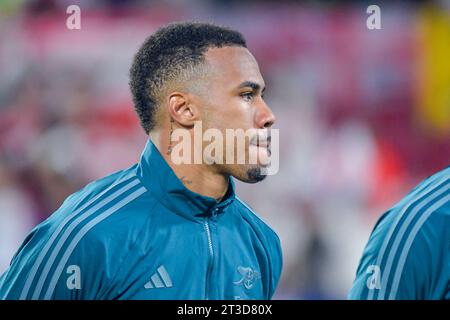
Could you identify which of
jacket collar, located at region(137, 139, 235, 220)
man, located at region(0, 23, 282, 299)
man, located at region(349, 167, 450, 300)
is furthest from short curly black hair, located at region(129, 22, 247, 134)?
man, located at region(349, 167, 450, 300)

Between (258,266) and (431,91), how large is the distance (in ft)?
8.19

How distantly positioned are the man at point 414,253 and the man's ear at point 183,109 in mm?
662

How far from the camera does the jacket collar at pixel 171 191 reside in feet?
7.91

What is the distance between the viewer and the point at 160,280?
2.33 m

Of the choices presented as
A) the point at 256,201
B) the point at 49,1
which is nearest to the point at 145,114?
the point at 256,201

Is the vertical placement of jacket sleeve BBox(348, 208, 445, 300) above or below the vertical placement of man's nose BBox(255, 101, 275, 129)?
below

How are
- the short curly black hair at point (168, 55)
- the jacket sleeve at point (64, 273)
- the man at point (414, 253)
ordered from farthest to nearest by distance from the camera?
the short curly black hair at point (168, 55) < the man at point (414, 253) < the jacket sleeve at point (64, 273)

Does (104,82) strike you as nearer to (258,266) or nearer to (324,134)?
(324,134)

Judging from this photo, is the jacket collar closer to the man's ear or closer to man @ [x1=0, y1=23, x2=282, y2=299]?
man @ [x1=0, y1=23, x2=282, y2=299]

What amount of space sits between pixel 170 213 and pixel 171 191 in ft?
0.22

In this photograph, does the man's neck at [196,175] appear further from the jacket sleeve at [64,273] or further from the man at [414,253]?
the man at [414,253]

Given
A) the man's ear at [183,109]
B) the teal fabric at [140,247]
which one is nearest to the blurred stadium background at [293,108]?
the teal fabric at [140,247]

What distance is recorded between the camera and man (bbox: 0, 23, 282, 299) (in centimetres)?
227

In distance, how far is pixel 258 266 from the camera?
2.55 metres
